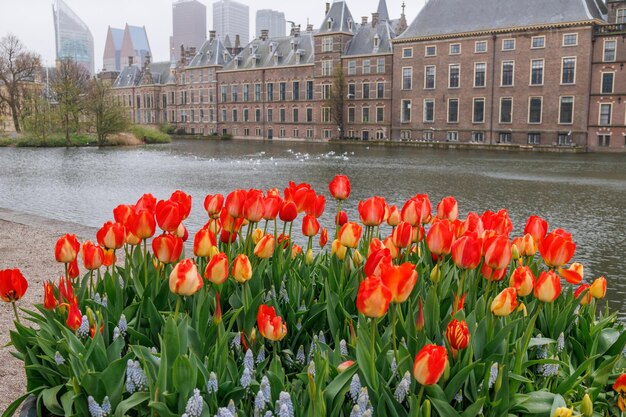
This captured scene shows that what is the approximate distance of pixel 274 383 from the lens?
2152 millimetres

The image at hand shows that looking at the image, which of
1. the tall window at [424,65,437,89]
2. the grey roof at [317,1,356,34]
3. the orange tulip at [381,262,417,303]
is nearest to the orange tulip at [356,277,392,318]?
the orange tulip at [381,262,417,303]

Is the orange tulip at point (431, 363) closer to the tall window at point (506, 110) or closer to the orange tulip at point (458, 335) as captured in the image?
the orange tulip at point (458, 335)

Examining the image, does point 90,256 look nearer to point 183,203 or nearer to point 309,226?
point 183,203

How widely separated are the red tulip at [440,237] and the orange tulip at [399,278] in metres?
0.68

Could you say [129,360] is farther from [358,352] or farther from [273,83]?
[273,83]

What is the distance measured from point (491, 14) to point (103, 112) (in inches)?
1116

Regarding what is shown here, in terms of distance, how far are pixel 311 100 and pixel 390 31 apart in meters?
9.90

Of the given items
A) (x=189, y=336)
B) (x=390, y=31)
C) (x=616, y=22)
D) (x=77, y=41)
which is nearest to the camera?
(x=189, y=336)

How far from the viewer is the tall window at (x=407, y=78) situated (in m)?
48.3

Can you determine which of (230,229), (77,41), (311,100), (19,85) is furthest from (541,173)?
(77,41)

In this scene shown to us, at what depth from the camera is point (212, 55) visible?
216 feet

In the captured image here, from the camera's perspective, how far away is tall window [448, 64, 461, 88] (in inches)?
1793

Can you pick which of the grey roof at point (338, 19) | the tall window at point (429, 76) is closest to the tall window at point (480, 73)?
the tall window at point (429, 76)

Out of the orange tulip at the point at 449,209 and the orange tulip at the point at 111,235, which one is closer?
the orange tulip at the point at 111,235
